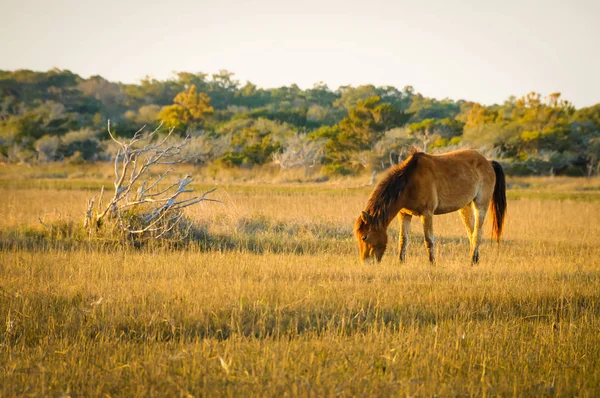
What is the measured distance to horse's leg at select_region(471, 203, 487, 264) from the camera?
9.60 meters

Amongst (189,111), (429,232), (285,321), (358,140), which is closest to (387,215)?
(429,232)

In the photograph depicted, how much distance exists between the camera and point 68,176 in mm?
31062

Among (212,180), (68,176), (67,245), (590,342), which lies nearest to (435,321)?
(590,342)

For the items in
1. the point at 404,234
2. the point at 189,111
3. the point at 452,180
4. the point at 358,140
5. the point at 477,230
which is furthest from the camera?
the point at 189,111

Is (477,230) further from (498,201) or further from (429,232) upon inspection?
(429,232)

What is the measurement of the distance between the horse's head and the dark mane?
101 mm

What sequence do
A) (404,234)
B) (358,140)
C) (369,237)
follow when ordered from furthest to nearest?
(358,140) → (404,234) → (369,237)

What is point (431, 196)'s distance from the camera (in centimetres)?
901

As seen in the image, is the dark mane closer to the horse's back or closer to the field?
the horse's back

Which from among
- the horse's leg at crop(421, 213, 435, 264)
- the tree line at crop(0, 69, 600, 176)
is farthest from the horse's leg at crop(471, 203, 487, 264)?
the tree line at crop(0, 69, 600, 176)

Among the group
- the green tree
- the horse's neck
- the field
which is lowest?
the field

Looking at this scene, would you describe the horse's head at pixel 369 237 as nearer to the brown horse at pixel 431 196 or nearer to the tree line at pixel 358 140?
the brown horse at pixel 431 196

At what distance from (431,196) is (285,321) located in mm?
4458

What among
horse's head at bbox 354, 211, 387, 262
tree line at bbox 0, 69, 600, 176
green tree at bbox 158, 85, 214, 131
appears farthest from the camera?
green tree at bbox 158, 85, 214, 131
